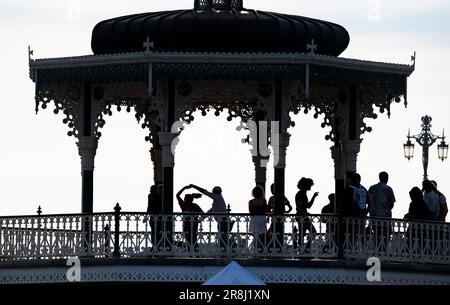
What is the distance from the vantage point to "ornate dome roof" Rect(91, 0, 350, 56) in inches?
1825

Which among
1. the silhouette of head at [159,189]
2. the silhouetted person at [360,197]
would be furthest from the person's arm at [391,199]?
the silhouette of head at [159,189]

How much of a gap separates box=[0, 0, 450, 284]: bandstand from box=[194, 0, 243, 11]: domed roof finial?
27mm

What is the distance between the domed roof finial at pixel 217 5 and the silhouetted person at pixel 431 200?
16.2 feet

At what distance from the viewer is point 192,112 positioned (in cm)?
4888

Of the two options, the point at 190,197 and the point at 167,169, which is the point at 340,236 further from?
the point at 167,169

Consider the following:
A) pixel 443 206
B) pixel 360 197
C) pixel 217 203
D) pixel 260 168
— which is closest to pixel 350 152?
pixel 443 206

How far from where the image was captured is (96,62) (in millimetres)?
46562

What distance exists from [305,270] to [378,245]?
1.60 meters

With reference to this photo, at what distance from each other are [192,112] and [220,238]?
15.5 feet

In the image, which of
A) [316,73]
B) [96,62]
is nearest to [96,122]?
[96,62]

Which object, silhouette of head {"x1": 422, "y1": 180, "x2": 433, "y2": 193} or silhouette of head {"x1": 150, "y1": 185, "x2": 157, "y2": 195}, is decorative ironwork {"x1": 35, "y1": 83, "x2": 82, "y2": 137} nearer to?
silhouette of head {"x1": 150, "y1": 185, "x2": 157, "y2": 195}
